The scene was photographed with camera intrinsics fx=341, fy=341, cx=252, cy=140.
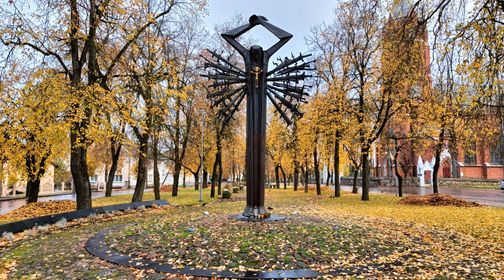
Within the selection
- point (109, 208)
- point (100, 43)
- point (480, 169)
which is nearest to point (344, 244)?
point (109, 208)

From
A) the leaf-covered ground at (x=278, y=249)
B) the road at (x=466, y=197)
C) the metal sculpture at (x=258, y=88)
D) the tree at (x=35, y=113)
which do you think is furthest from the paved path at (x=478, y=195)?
the tree at (x=35, y=113)

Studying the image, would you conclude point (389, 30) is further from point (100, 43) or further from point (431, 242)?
point (100, 43)

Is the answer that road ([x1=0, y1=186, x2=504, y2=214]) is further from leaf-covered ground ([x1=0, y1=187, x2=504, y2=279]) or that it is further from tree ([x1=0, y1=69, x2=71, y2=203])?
leaf-covered ground ([x1=0, y1=187, x2=504, y2=279])

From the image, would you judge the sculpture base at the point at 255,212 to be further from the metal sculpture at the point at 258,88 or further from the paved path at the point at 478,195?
the paved path at the point at 478,195

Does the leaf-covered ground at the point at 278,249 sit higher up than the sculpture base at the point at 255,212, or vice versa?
the sculpture base at the point at 255,212

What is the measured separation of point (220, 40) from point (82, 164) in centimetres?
1590

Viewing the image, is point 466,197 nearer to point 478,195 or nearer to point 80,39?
point 478,195

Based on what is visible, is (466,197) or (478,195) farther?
(478,195)

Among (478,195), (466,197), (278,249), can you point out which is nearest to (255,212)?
(278,249)

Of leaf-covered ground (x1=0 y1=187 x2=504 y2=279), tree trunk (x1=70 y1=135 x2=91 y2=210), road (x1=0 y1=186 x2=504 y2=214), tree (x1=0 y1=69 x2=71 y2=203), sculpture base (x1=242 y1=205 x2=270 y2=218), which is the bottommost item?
road (x1=0 y1=186 x2=504 y2=214)

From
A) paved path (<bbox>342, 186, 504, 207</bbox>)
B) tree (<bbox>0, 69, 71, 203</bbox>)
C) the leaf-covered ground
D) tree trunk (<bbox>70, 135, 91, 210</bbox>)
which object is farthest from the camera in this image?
paved path (<bbox>342, 186, 504, 207</bbox>)

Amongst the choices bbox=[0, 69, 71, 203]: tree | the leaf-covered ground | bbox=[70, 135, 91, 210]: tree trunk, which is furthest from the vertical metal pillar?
bbox=[70, 135, 91, 210]: tree trunk

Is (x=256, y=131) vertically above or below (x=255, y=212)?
above

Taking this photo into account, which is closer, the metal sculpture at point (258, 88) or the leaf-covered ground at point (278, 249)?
the leaf-covered ground at point (278, 249)
